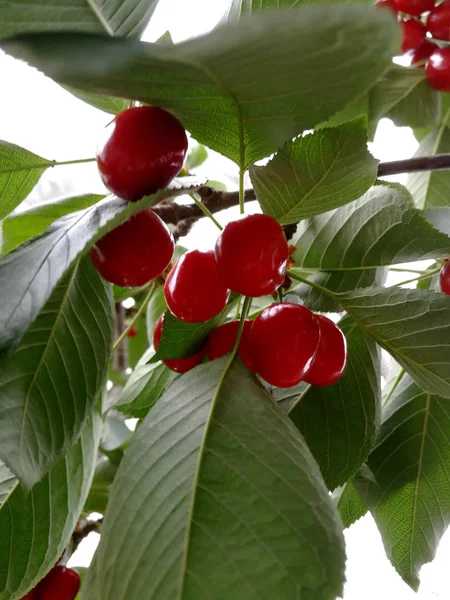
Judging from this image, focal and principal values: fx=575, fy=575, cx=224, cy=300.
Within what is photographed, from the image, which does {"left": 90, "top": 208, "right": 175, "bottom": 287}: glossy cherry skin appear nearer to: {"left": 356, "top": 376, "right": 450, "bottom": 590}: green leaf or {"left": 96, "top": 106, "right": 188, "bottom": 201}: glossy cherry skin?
{"left": 96, "top": 106, "right": 188, "bottom": 201}: glossy cherry skin

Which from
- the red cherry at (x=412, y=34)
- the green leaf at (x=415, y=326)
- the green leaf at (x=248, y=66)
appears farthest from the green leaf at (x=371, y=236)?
the red cherry at (x=412, y=34)

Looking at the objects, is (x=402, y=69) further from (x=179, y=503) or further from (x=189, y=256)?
(x=179, y=503)

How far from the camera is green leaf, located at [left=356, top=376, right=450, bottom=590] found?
2.01ft

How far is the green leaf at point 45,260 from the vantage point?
31 cm

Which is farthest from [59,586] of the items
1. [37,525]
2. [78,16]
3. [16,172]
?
[78,16]

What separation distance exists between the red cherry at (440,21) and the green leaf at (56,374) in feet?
2.08

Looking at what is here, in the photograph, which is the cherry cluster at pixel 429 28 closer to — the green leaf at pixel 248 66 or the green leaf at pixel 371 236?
the green leaf at pixel 371 236

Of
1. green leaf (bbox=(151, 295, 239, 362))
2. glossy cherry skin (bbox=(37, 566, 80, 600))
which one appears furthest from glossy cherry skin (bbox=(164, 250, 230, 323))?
glossy cherry skin (bbox=(37, 566, 80, 600))

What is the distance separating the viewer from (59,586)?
0.68m

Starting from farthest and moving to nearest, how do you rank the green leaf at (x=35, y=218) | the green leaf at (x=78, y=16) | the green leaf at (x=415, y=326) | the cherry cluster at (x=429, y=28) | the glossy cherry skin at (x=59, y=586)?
the cherry cluster at (x=429, y=28) < the glossy cherry skin at (x=59, y=586) < the green leaf at (x=35, y=218) < the green leaf at (x=415, y=326) < the green leaf at (x=78, y=16)

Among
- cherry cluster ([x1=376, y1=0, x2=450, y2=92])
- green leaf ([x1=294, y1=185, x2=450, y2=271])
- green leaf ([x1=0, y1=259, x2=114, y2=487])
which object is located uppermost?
cherry cluster ([x1=376, y1=0, x2=450, y2=92])

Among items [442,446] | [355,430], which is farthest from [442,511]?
[355,430]

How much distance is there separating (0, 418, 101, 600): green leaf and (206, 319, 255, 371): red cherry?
0.57 feet

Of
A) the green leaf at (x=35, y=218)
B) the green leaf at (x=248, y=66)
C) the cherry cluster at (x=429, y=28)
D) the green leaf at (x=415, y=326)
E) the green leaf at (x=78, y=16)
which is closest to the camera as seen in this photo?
the green leaf at (x=248, y=66)
